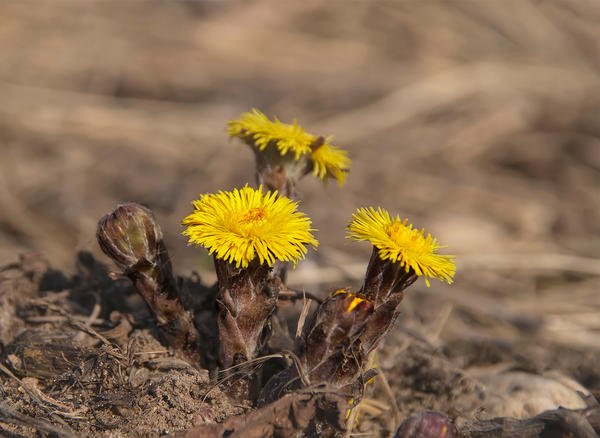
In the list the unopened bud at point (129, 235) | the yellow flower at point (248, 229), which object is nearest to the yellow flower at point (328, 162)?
the yellow flower at point (248, 229)

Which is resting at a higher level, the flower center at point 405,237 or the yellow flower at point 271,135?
the yellow flower at point 271,135

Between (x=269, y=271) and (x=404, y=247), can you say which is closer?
(x=404, y=247)

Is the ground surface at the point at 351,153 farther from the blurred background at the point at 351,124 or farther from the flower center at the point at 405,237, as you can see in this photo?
the flower center at the point at 405,237

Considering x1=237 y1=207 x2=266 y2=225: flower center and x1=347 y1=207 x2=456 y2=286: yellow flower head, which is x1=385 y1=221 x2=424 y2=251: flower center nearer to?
x1=347 y1=207 x2=456 y2=286: yellow flower head

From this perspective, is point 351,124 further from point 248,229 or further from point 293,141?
point 248,229

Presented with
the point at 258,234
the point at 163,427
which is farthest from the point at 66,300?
the point at 258,234

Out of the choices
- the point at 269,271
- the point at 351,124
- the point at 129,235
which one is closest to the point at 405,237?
the point at 269,271
